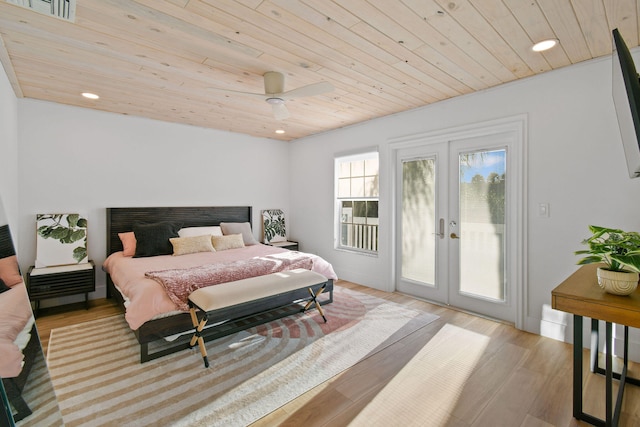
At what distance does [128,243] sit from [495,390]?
4.22m

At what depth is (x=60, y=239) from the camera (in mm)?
3641

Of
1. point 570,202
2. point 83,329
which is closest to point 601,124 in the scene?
point 570,202

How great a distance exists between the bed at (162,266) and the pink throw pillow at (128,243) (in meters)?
0.04

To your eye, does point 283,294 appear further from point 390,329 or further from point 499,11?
point 499,11

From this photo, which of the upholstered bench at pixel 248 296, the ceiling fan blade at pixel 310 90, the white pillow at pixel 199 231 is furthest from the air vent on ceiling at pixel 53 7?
the white pillow at pixel 199 231

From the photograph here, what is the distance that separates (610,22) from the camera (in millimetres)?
1997

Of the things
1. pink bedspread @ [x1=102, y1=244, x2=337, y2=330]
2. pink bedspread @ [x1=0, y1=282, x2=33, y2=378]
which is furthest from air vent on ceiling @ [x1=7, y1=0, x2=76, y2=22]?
pink bedspread @ [x1=102, y1=244, x2=337, y2=330]

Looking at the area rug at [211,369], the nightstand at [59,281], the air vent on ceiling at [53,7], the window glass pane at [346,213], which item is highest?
the air vent on ceiling at [53,7]

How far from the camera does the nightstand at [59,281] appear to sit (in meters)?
3.24

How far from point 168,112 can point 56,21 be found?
2.06 metres

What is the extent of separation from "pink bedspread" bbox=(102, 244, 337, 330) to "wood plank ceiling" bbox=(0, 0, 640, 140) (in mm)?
1877

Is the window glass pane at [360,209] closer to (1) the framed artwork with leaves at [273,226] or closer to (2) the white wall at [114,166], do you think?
(1) the framed artwork with leaves at [273,226]

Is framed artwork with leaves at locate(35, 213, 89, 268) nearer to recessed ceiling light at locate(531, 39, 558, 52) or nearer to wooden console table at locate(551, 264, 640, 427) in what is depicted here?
wooden console table at locate(551, 264, 640, 427)

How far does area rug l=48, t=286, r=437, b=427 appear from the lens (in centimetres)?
188
